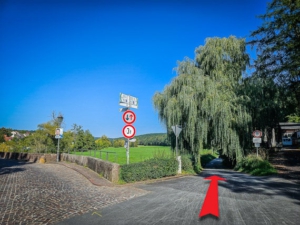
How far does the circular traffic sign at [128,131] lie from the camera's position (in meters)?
9.59

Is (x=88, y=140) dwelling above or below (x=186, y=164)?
above

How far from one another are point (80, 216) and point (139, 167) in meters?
4.69

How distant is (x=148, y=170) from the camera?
32.0ft

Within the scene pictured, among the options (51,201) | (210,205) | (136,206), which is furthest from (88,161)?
(210,205)

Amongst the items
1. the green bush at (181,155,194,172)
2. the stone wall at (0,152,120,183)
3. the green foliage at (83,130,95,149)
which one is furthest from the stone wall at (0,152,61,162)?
the green foliage at (83,130,95,149)

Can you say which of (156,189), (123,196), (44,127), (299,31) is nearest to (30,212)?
(123,196)

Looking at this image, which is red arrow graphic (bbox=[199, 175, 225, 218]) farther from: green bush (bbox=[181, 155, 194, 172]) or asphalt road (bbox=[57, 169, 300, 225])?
green bush (bbox=[181, 155, 194, 172])

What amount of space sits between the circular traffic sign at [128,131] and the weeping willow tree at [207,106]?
588 cm

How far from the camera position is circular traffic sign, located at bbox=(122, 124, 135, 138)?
9586 millimetres

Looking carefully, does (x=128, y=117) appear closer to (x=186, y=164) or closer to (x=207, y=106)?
(x=186, y=164)

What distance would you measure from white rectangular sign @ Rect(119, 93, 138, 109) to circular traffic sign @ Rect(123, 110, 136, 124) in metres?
0.34

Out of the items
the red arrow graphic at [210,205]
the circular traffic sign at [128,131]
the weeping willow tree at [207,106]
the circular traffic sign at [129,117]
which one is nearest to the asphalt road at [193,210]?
the red arrow graphic at [210,205]

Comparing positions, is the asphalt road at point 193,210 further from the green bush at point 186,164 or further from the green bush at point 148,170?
the green bush at point 186,164

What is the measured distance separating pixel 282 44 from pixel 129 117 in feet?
33.7
